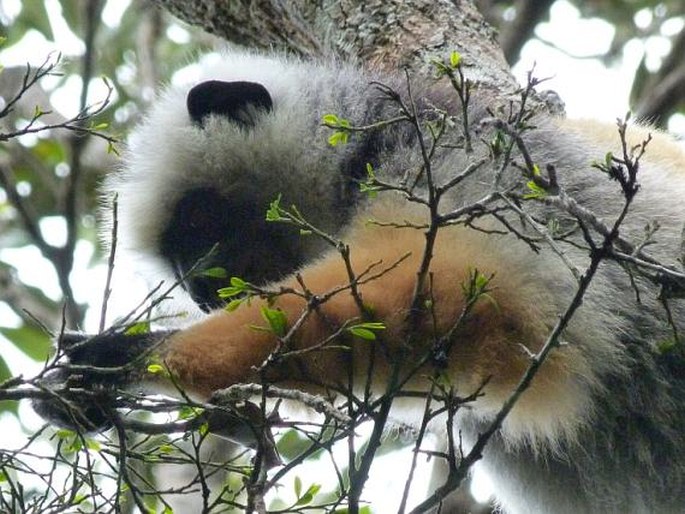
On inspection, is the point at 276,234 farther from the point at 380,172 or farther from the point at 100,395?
the point at 100,395

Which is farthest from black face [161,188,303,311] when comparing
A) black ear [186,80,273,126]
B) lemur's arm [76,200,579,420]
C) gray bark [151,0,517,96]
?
gray bark [151,0,517,96]

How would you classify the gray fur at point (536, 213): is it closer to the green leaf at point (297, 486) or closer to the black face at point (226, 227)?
the black face at point (226, 227)

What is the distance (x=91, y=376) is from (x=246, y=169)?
189cm

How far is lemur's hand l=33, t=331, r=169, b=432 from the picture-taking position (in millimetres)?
3291

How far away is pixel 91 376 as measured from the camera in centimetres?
381

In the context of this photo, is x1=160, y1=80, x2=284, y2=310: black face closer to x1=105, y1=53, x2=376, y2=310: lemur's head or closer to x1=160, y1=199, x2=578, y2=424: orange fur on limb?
x1=105, y1=53, x2=376, y2=310: lemur's head

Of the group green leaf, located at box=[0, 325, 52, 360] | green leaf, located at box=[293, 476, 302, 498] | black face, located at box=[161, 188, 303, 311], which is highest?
green leaf, located at box=[0, 325, 52, 360]

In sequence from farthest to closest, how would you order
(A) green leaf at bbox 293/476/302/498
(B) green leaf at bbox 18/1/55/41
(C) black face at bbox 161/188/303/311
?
(B) green leaf at bbox 18/1/55/41 → (C) black face at bbox 161/188/303/311 → (A) green leaf at bbox 293/476/302/498

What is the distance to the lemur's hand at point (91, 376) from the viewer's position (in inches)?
130

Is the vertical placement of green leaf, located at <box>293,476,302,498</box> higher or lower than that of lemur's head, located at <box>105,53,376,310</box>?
lower

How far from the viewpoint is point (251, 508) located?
290cm

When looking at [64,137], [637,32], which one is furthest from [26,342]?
[637,32]

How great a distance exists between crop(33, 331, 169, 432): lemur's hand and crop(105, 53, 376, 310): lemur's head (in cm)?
115

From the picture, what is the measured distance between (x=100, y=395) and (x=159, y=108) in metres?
2.74
